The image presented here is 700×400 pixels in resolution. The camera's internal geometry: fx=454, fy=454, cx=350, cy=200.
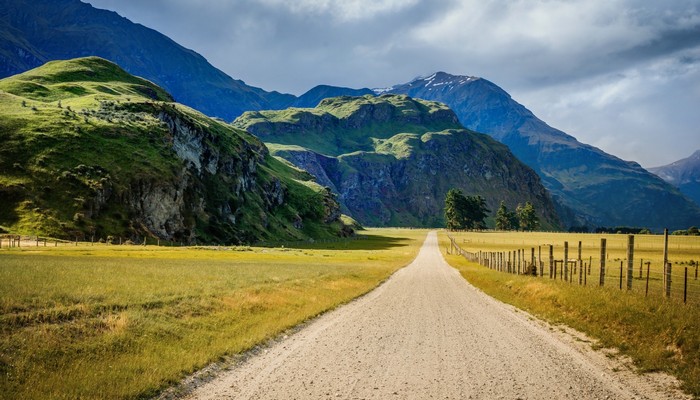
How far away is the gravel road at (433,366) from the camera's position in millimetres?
11102

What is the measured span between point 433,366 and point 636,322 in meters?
9.35

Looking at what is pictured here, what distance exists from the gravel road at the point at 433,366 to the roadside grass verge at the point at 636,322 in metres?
0.80

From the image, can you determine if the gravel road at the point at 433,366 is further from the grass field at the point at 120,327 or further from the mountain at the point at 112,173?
the mountain at the point at 112,173

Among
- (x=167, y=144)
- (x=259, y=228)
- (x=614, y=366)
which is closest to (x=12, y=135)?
(x=167, y=144)

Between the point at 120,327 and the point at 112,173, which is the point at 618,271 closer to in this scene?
the point at 120,327

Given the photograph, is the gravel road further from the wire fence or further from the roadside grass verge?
the wire fence

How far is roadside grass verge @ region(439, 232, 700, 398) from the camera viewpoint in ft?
44.1

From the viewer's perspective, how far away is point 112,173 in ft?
370

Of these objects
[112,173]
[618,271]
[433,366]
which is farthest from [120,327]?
[112,173]

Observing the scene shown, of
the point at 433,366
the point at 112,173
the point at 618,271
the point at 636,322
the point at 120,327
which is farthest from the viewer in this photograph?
the point at 112,173

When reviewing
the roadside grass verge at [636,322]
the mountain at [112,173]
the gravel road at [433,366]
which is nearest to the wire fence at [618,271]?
the roadside grass verge at [636,322]

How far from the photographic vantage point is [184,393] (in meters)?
11.3

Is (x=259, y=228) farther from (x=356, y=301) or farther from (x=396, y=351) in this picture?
(x=396, y=351)

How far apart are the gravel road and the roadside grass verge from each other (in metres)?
0.80
